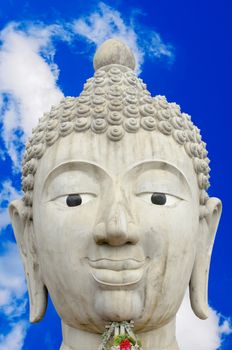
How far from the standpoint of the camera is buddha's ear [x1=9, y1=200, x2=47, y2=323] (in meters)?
4.77

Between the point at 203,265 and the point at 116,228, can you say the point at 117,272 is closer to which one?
the point at 116,228

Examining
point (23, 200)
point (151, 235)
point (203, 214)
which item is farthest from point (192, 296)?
point (23, 200)

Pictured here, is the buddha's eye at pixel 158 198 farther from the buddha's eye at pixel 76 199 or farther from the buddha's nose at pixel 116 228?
the buddha's eye at pixel 76 199

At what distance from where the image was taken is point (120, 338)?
3.96 meters

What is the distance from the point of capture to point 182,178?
14.2 ft

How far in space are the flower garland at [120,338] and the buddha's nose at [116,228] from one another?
67 cm

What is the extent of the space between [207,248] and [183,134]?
117cm

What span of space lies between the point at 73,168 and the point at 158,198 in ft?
2.44

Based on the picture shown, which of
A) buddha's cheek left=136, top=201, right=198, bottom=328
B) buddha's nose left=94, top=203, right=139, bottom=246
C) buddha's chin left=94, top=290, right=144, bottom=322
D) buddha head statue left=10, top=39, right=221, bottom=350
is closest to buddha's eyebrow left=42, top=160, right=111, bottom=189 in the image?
buddha head statue left=10, top=39, right=221, bottom=350

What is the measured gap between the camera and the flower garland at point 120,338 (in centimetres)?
394

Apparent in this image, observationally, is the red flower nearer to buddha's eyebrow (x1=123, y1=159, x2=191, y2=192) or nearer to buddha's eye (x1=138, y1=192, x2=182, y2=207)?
buddha's eye (x1=138, y1=192, x2=182, y2=207)

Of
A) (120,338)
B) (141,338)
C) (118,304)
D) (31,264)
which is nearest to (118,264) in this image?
(118,304)

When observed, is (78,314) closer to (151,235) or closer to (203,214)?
(151,235)

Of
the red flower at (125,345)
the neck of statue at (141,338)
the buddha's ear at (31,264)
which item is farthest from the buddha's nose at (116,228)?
the buddha's ear at (31,264)
